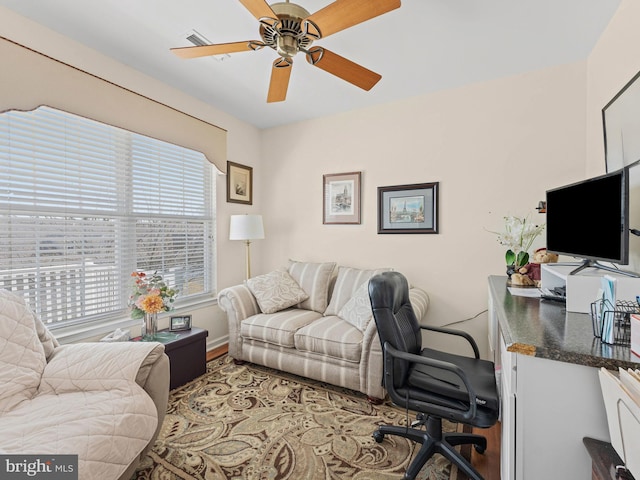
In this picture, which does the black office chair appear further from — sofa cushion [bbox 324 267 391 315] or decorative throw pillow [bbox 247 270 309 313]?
decorative throw pillow [bbox 247 270 309 313]

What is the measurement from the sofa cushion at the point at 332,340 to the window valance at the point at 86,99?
2063 millimetres

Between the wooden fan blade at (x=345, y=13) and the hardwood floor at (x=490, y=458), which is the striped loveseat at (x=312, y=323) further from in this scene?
the wooden fan blade at (x=345, y=13)

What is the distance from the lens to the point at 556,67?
2359 mm

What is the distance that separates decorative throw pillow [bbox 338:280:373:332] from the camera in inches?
93.6

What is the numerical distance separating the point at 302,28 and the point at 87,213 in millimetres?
2012

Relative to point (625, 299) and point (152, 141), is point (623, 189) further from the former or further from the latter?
point (152, 141)


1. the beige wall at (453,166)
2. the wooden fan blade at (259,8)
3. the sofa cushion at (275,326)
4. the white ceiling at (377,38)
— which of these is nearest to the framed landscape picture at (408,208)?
the beige wall at (453,166)

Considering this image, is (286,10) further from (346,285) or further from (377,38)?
(346,285)

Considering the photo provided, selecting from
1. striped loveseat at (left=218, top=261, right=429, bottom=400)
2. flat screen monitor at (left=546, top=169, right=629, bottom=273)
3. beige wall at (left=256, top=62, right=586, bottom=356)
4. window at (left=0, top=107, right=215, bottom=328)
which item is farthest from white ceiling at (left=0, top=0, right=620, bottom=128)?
striped loveseat at (left=218, top=261, right=429, bottom=400)

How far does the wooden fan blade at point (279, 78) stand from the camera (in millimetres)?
1734

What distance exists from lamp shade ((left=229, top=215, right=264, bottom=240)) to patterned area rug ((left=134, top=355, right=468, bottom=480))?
4.54ft

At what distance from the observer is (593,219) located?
4.42 feet

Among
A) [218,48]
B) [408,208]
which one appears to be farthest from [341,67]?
[408,208]

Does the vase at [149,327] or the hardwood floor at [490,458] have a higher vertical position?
Result: the vase at [149,327]
